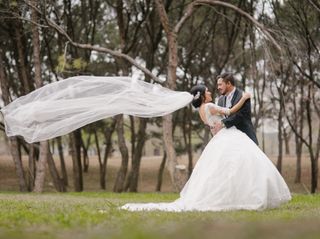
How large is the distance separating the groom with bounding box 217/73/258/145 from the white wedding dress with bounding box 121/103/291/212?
1.20ft

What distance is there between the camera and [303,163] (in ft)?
143

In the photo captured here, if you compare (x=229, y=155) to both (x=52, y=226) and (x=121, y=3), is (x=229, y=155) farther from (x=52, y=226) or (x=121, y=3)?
(x=121, y=3)

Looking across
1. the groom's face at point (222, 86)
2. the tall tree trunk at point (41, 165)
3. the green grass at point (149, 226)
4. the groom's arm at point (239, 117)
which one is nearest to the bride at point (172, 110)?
the groom's arm at point (239, 117)

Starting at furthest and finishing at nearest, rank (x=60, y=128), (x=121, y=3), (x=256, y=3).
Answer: (x=256, y=3)
(x=121, y=3)
(x=60, y=128)

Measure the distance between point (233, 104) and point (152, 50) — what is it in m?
15.9

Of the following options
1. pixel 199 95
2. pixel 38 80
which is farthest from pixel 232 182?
pixel 38 80

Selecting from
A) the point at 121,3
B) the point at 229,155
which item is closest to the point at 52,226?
the point at 229,155

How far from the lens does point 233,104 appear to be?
1059 cm

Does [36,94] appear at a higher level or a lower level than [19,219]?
A: higher

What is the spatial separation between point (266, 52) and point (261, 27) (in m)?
0.96

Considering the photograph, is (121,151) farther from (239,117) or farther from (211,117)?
(239,117)

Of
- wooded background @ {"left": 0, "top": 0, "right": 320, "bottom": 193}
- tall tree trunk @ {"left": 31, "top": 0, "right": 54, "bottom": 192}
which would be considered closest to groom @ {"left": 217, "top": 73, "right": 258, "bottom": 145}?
wooded background @ {"left": 0, "top": 0, "right": 320, "bottom": 193}

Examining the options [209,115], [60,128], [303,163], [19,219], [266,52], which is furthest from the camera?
[303,163]

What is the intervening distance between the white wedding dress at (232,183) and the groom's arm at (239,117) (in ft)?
1.15
